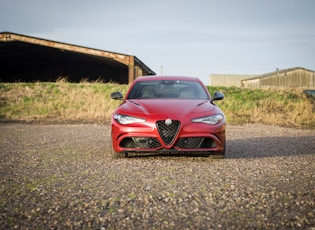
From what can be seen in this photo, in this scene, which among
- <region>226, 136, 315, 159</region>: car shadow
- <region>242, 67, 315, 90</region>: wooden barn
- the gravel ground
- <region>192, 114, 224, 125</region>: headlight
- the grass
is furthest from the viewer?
<region>242, 67, 315, 90</region>: wooden barn

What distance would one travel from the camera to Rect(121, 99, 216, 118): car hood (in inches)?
225

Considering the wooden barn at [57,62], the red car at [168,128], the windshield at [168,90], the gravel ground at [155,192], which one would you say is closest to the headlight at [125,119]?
the red car at [168,128]

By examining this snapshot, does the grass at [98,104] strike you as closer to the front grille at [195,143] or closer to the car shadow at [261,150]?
the car shadow at [261,150]

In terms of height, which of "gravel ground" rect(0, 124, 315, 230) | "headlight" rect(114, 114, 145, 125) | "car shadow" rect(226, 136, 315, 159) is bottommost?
"car shadow" rect(226, 136, 315, 159)

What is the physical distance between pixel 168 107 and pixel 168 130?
49 cm

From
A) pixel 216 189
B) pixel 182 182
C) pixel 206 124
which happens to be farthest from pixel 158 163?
pixel 216 189

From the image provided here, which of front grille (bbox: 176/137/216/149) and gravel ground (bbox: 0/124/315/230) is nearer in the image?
gravel ground (bbox: 0/124/315/230)

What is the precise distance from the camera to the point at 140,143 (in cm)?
566

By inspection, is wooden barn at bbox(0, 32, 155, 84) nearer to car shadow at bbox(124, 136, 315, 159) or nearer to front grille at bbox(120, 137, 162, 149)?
car shadow at bbox(124, 136, 315, 159)

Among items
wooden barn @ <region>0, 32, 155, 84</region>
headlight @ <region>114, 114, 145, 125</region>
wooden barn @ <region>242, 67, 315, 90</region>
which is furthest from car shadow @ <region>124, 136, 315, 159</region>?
wooden barn @ <region>242, 67, 315, 90</region>

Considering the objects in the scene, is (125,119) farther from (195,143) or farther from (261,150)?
(261,150)

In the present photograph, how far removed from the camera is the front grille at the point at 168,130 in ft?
18.2

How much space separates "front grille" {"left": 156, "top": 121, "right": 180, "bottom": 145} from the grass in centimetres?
1030

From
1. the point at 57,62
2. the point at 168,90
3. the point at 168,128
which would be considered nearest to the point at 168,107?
the point at 168,128
